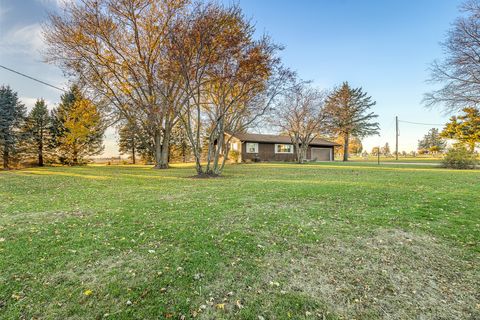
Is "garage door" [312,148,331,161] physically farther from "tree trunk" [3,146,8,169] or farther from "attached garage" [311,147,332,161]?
"tree trunk" [3,146,8,169]

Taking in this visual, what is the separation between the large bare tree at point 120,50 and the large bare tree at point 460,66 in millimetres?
19711

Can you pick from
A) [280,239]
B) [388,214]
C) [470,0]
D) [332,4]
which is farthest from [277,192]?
[470,0]

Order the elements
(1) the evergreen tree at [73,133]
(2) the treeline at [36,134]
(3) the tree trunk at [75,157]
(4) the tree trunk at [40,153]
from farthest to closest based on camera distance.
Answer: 1. (3) the tree trunk at [75,157]
2. (4) the tree trunk at [40,153]
3. (2) the treeline at [36,134]
4. (1) the evergreen tree at [73,133]

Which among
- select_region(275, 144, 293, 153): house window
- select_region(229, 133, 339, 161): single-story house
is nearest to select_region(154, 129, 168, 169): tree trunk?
select_region(229, 133, 339, 161): single-story house

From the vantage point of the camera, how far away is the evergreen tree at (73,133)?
22.5 m

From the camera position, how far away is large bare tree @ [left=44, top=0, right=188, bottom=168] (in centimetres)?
1573

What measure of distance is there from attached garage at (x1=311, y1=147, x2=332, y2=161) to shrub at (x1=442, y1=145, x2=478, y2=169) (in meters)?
18.0

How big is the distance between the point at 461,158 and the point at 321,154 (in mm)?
19521

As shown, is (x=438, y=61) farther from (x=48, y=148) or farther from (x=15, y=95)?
(x=15, y=95)

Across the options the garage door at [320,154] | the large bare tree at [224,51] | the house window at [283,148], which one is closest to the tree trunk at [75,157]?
the large bare tree at [224,51]

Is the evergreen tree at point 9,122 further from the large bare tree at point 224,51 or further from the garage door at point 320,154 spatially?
the garage door at point 320,154

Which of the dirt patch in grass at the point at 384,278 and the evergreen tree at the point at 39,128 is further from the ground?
the evergreen tree at the point at 39,128

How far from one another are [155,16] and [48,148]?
76.7ft

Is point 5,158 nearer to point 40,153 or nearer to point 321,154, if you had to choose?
point 40,153
